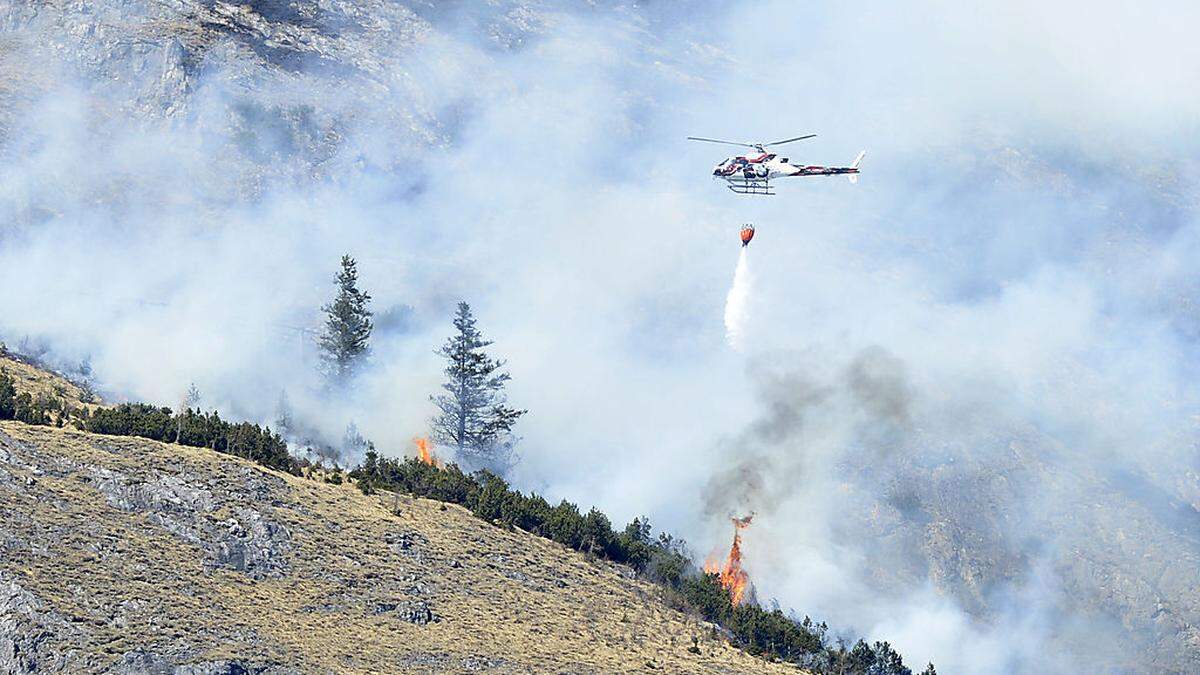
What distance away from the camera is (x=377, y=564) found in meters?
64.0

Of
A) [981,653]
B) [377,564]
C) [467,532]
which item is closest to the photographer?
[377,564]

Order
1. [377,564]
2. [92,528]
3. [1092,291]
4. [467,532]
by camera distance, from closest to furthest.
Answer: [92,528] < [377,564] < [467,532] < [1092,291]

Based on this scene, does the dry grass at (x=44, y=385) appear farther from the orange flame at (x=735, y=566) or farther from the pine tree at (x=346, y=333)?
the orange flame at (x=735, y=566)

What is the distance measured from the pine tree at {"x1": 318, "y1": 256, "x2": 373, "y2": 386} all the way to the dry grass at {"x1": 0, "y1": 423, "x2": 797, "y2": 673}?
23.6m

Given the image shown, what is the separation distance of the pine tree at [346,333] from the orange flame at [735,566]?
821 inches

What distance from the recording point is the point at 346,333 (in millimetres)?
93438

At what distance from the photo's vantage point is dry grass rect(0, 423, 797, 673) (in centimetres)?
5609

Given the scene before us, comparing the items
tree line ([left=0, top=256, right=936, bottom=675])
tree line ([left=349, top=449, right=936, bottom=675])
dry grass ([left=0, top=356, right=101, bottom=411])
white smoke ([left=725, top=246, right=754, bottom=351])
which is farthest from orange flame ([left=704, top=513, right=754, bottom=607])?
dry grass ([left=0, top=356, right=101, bottom=411])

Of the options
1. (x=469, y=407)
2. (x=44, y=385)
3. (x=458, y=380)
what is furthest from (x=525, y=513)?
(x=44, y=385)

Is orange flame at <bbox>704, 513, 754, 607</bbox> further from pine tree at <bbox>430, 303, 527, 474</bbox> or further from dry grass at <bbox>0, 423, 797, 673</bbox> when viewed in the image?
dry grass at <bbox>0, 423, 797, 673</bbox>

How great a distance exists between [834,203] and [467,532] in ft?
200

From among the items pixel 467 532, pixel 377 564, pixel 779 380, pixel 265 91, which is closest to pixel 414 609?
pixel 377 564

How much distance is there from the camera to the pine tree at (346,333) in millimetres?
93062

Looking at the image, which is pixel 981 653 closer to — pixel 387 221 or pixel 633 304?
pixel 633 304
